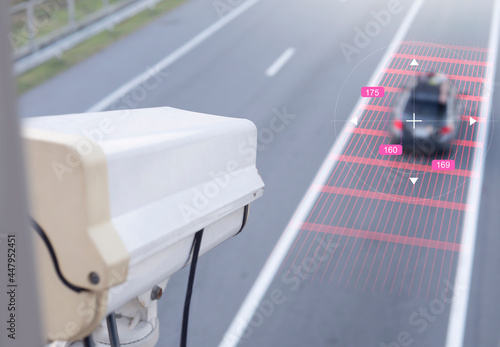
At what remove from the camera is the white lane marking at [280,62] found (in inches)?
504

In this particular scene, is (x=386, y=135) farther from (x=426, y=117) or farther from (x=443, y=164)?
(x=443, y=164)

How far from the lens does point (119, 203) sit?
2.09m

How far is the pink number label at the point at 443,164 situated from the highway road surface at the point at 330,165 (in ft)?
0.39

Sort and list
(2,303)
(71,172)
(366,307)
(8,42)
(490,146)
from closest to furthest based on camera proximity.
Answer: (8,42)
(2,303)
(71,172)
(366,307)
(490,146)


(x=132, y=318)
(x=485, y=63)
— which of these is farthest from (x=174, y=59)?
(x=132, y=318)

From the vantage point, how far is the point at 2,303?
1120 mm

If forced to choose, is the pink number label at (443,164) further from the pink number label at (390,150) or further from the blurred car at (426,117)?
the pink number label at (390,150)

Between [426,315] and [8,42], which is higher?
[8,42]

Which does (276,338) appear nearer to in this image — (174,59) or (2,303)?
(2,303)

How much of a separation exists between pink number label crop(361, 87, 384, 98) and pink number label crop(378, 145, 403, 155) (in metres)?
1.61

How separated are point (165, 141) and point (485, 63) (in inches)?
443

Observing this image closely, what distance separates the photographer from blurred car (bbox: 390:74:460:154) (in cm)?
995

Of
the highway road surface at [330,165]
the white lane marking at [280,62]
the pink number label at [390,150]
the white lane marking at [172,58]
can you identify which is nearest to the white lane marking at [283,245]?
the highway road surface at [330,165]

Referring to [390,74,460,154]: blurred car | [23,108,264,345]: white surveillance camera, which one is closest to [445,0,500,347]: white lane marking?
[390,74,460,154]: blurred car
